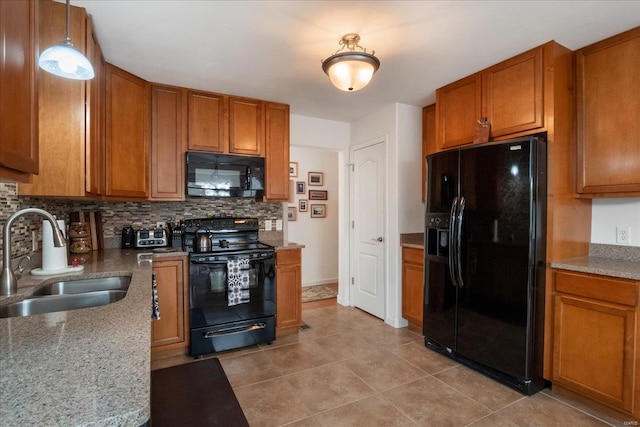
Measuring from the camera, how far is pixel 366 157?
3869 millimetres

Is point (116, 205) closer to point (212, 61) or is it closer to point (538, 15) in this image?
point (212, 61)

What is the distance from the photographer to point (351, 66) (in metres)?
2.03

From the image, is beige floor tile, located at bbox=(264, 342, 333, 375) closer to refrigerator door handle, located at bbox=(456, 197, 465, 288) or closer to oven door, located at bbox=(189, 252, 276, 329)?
oven door, located at bbox=(189, 252, 276, 329)

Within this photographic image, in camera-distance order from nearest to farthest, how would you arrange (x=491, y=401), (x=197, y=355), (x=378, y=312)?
(x=491, y=401) → (x=197, y=355) → (x=378, y=312)

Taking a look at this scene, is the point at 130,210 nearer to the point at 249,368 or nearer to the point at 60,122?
the point at 60,122

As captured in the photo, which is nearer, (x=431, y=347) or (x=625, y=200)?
(x=625, y=200)

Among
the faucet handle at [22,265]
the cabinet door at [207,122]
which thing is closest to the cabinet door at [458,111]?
the cabinet door at [207,122]

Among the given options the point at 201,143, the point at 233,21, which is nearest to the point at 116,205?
the point at 201,143

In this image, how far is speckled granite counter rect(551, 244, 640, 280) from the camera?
1.89 metres

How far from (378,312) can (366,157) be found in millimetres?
1809

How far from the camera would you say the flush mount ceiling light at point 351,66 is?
1.99 metres

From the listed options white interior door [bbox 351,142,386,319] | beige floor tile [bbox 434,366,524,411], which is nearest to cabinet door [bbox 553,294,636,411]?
beige floor tile [bbox 434,366,524,411]

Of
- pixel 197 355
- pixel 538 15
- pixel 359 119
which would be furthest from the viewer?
pixel 359 119

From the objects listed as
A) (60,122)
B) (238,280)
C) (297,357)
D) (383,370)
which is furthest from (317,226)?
(60,122)
